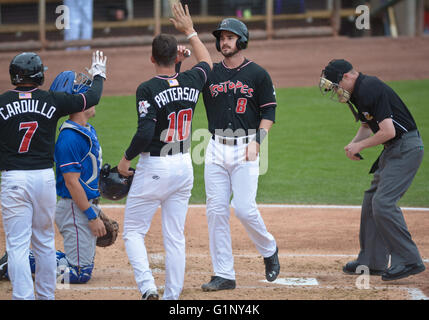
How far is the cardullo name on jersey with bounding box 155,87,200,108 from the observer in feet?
15.4

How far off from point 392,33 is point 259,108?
14.6 metres

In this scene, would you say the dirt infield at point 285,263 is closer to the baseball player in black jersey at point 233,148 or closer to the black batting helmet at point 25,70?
the baseball player in black jersey at point 233,148

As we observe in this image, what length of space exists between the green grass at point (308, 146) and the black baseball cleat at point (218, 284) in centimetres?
369

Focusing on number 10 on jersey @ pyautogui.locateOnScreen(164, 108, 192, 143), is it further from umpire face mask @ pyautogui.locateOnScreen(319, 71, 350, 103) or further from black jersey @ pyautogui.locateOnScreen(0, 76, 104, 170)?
umpire face mask @ pyautogui.locateOnScreen(319, 71, 350, 103)

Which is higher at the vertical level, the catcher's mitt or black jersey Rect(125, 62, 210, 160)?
black jersey Rect(125, 62, 210, 160)

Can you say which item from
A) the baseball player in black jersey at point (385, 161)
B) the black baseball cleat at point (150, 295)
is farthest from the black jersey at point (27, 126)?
the baseball player in black jersey at point (385, 161)

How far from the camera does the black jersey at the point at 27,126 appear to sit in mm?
4430

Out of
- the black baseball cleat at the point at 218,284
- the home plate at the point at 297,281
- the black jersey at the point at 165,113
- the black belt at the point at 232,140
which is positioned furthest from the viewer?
the home plate at the point at 297,281

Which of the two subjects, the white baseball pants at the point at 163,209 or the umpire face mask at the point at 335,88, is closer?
the white baseball pants at the point at 163,209

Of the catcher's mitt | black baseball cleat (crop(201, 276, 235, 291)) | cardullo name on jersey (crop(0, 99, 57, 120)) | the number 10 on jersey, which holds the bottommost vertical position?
black baseball cleat (crop(201, 276, 235, 291))

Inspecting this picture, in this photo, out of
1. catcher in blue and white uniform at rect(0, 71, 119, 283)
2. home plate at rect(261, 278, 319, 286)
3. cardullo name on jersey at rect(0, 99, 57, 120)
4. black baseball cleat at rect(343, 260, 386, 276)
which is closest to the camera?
cardullo name on jersey at rect(0, 99, 57, 120)

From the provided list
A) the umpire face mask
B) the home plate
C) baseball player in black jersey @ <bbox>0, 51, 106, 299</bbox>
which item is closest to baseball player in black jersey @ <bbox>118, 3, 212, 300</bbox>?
baseball player in black jersey @ <bbox>0, 51, 106, 299</bbox>

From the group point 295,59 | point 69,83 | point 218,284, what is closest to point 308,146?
point 295,59

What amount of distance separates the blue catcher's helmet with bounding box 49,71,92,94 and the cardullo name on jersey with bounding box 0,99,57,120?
691 millimetres
